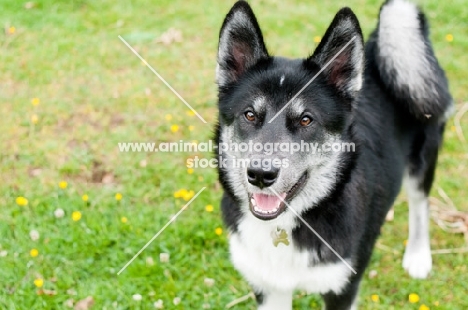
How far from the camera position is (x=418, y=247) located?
4148 millimetres

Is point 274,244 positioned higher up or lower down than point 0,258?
higher up

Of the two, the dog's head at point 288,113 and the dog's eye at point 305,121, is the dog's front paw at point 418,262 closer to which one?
the dog's head at point 288,113

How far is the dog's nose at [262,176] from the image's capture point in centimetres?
269

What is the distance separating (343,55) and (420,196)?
1.58 metres

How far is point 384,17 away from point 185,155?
2.31m

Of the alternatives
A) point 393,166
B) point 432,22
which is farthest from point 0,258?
point 432,22

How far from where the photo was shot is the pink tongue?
2.91 metres

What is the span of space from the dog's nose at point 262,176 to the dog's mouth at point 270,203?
0.15 m

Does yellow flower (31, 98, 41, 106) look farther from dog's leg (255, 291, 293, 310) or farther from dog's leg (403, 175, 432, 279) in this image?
dog's leg (403, 175, 432, 279)

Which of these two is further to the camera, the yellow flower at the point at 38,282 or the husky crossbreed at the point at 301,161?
the yellow flower at the point at 38,282

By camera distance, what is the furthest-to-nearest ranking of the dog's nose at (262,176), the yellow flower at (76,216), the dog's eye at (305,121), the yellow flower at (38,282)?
1. the yellow flower at (76,216)
2. the yellow flower at (38,282)
3. the dog's eye at (305,121)
4. the dog's nose at (262,176)

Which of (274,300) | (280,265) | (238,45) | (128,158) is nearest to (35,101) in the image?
(128,158)

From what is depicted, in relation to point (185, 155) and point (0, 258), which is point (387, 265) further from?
point (0, 258)


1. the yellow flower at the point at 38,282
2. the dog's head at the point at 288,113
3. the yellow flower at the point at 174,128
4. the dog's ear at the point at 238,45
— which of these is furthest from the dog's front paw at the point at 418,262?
the yellow flower at the point at 38,282
